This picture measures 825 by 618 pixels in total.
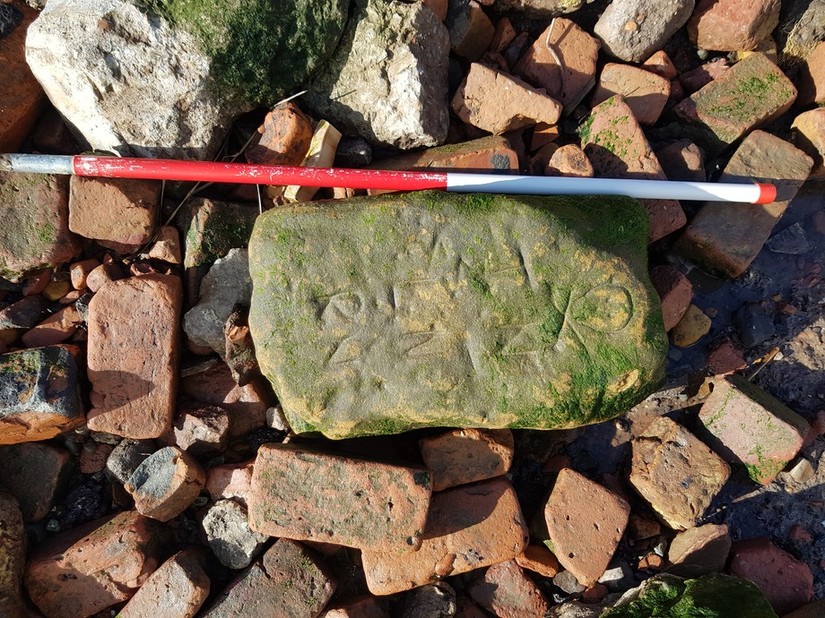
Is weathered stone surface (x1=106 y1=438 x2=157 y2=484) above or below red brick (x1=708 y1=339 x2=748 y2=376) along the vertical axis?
below

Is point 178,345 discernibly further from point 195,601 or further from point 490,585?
→ point 490,585

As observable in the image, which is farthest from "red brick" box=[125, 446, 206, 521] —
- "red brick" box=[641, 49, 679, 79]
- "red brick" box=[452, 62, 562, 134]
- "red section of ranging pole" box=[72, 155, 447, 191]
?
"red brick" box=[641, 49, 679, 79]

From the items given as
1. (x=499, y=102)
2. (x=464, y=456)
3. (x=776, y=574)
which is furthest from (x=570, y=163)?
(x=776, y=574)

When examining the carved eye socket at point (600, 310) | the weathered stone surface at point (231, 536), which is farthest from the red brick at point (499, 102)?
the weathered stone surface at point (231, 536)

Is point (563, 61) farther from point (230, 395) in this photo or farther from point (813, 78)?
point (230, 395)

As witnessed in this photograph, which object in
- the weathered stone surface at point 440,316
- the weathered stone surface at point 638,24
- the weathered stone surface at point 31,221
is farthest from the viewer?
the weathered stone surface at point 638,24

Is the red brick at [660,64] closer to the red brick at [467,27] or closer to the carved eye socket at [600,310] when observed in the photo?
the red brick at [467,27]

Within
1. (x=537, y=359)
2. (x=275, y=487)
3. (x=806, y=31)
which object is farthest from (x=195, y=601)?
(x=806, y=31)

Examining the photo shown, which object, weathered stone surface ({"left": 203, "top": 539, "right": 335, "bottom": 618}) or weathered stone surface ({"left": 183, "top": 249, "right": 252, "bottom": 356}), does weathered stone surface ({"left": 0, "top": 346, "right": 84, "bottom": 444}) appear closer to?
weathered stone surface ({"left": 183, "top": 249, "right": 252, "bottom": 356})
